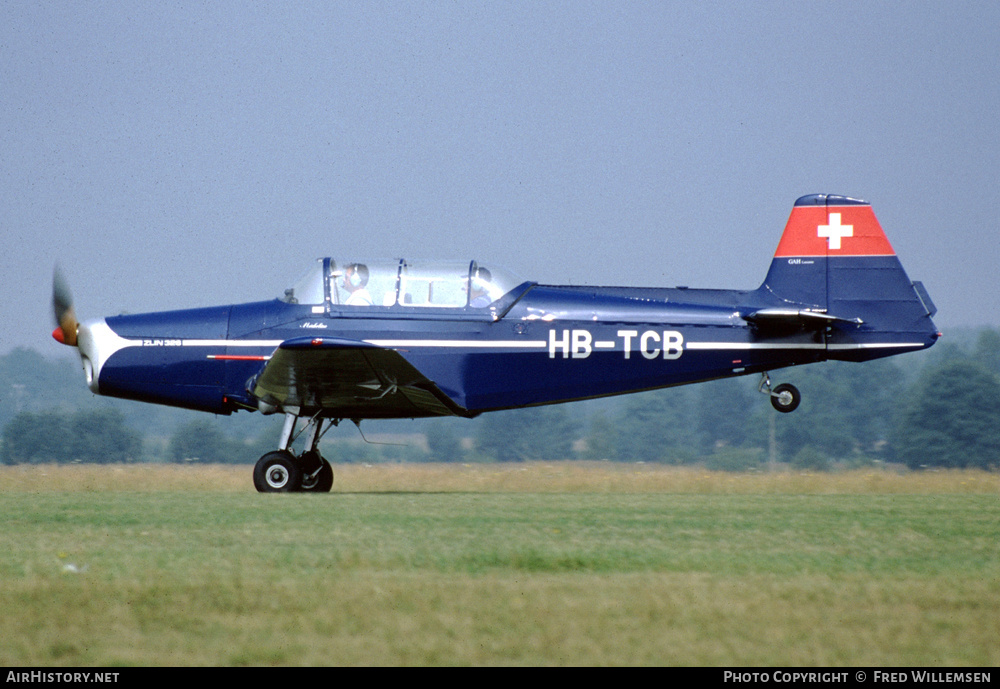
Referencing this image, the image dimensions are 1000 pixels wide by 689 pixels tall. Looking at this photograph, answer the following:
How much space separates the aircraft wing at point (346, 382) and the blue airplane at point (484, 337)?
49 mm

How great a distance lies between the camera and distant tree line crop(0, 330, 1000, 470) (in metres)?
30.6

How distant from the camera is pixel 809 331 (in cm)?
1253

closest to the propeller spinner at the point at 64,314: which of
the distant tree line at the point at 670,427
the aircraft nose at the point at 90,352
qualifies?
the aircraft nose at the point at 90,352

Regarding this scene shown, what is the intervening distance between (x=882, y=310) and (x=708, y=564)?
22.1ft

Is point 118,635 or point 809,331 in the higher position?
point 809,331

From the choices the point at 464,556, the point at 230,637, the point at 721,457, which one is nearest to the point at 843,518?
the point at 464,556

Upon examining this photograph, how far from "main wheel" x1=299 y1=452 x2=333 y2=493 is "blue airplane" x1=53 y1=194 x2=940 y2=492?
2 cm

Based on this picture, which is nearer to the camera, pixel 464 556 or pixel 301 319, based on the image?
pixel 464 556

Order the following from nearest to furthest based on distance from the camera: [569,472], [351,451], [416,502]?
[416,502]
[569,472]
[351,451]

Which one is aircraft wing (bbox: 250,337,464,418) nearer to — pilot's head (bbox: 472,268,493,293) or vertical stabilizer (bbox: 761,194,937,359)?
pilot's head (bbox: 472,268,493,293)

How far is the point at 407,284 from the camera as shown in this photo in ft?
41.3

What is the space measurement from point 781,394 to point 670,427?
41508 millimetres

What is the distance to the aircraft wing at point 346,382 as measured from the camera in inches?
427

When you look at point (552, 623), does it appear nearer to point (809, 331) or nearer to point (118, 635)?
point (118, 635)
